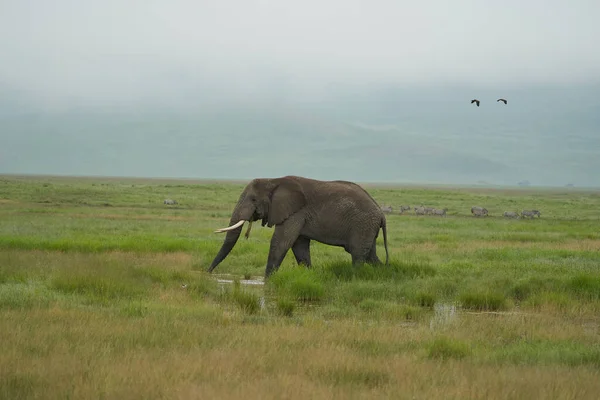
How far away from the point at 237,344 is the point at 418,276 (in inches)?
307

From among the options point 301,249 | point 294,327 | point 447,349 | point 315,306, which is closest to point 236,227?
point 301,249

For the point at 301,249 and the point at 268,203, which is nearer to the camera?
the point at 268,203

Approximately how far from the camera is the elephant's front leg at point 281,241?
52.7 feet

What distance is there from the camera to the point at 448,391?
7.21 m

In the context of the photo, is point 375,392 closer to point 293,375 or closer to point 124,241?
point 293,375

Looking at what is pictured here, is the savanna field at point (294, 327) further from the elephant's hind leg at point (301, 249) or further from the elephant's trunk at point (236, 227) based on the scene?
the elephant's trunk at point (236, 227)

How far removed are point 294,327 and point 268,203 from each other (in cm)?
643

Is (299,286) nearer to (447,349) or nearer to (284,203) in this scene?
(284,203)

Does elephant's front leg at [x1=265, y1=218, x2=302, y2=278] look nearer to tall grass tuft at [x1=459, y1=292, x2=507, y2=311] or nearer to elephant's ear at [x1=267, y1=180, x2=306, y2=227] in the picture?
elephant's ear at [x1=267, y1=180, x2=306, y2=227]

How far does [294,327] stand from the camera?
1036 centimetres

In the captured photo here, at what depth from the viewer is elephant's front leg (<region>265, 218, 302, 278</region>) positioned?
16.1 meters

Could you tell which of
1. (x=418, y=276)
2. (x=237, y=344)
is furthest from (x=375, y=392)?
(x=418, y=276)

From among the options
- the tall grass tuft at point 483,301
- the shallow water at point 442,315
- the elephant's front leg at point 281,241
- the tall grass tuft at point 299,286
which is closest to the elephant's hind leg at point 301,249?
the elephant's front leg at point 281,241

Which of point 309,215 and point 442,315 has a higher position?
point 309,215
